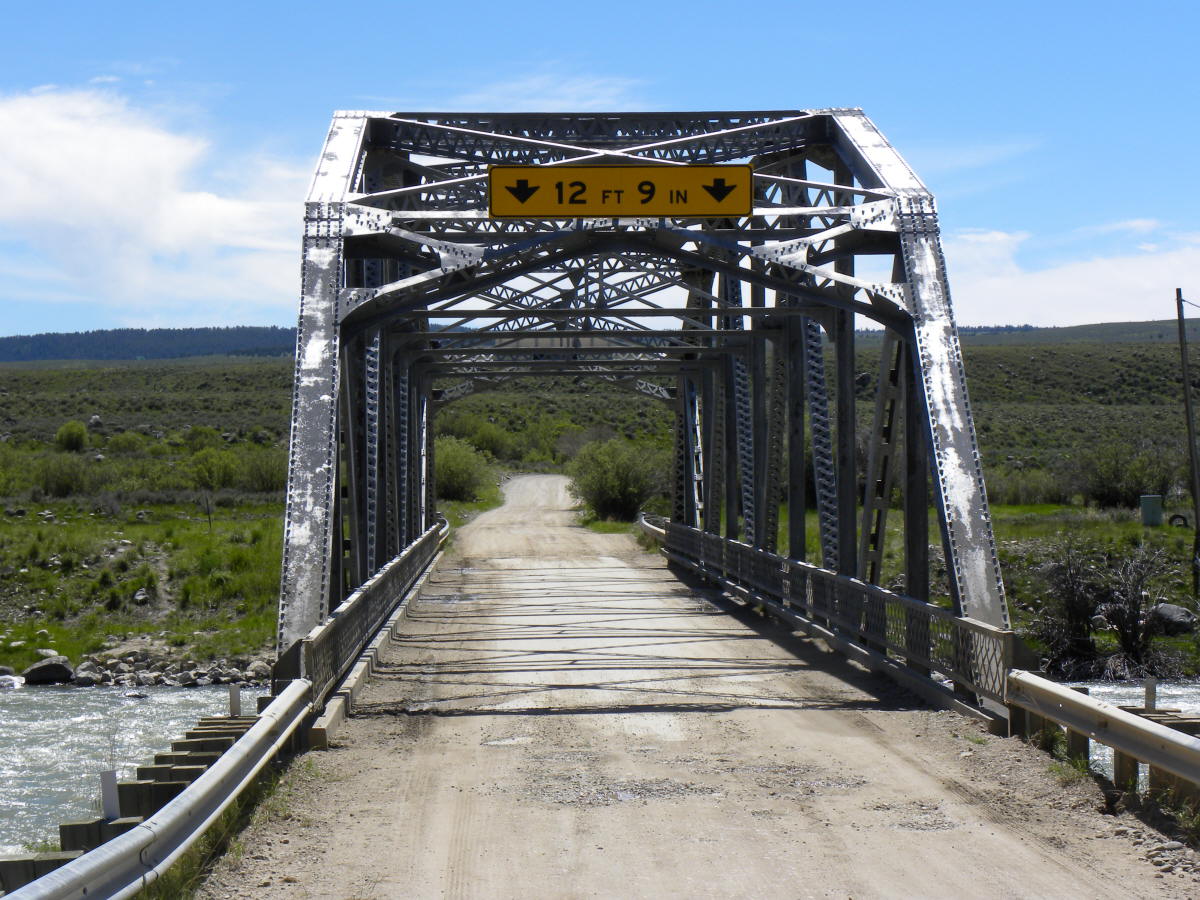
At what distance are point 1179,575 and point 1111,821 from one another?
18.6 m

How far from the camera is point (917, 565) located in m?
12.2

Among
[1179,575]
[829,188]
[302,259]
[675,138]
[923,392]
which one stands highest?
[675,138]

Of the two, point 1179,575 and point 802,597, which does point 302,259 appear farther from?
point 1179,575

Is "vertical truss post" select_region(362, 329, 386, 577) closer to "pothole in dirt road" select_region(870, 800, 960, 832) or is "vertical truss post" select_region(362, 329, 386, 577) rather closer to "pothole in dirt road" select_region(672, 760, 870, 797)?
"pothole in dirt road" select_region(672, 760, 870, 797)

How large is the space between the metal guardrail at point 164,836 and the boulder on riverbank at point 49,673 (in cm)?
1258

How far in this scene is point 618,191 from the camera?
13211 millimetres

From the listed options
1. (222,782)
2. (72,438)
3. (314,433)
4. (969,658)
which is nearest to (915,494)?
(969,658)

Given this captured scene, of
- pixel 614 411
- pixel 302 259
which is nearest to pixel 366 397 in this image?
pixel 302 259

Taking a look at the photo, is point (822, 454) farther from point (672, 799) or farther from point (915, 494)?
point (672, 799)

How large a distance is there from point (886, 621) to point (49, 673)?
12389mm

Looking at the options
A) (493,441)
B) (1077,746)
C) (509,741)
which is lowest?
(509,741)

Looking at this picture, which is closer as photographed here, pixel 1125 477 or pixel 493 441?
pixel 1125 477

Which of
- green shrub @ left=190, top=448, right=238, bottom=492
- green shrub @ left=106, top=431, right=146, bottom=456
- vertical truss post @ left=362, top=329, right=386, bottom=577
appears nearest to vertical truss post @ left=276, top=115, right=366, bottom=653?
vertical truss post @ left=362, top=329, right=386, bottom=577

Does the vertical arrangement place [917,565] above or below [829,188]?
below
